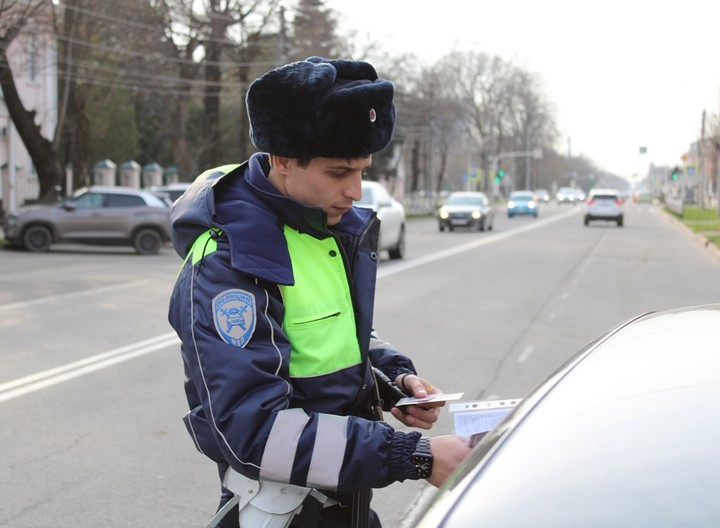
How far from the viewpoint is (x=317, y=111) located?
215cm

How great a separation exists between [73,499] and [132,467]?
1.96ft

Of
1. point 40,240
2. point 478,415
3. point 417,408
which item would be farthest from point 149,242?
point 478,415

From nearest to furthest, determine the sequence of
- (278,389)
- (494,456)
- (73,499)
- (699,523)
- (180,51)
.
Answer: (699,523)
(494,456)
(278,389)
(73,499)
(180,51)

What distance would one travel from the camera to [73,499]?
5.27 meters

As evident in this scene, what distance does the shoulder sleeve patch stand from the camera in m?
2.04

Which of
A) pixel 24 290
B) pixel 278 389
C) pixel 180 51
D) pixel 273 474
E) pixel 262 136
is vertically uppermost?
pixel 180 51

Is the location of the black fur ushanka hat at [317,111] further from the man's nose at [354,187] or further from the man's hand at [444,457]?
the man's hand at [444,457]

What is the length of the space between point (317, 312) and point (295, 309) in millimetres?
51

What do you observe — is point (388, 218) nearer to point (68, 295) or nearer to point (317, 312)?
point (68, 295)

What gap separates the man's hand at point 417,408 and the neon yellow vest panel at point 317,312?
0.25 meters

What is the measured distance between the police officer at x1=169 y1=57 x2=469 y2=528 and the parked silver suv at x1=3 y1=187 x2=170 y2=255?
73.3 feet

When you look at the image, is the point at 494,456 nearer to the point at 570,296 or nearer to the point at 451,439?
the point at 451,439

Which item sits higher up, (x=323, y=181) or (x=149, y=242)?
(x=323, y=181)

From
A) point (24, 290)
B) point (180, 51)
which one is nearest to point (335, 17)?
point (180, 51)
